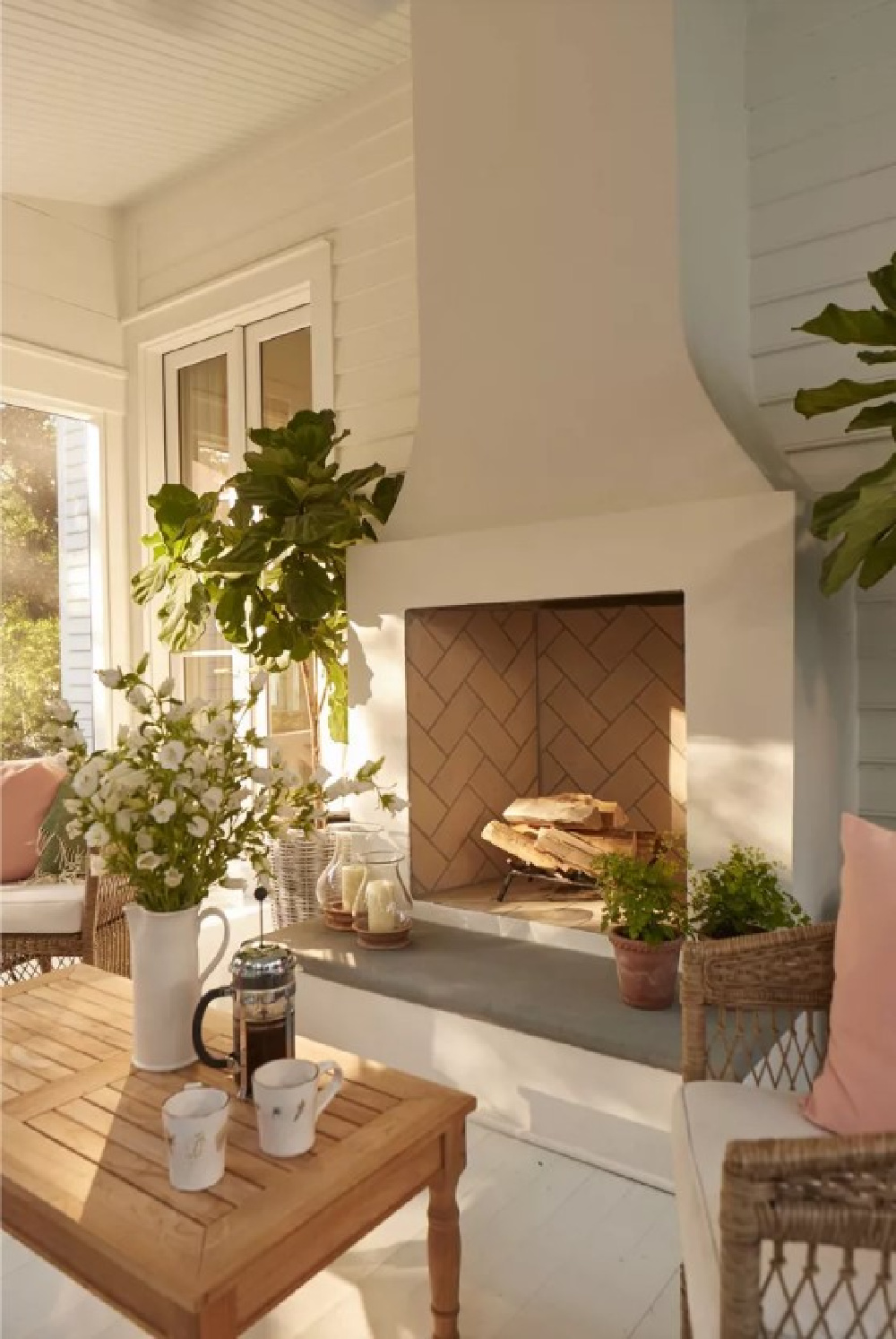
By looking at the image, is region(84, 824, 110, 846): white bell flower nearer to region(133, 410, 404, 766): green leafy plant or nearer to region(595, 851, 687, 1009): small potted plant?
region(595, 851, 687, 1009): small potted plant

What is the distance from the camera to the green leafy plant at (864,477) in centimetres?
190

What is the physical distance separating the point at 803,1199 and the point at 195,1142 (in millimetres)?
781

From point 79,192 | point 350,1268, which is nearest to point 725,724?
point 350,1268

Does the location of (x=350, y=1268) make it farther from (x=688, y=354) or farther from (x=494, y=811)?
(x=688, y=354)

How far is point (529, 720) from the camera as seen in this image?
11.0ft

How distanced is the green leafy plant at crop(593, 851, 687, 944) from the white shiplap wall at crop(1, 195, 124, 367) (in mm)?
3418

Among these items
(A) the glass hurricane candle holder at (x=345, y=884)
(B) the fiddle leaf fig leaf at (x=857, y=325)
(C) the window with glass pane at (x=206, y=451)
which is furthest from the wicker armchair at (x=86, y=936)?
(B) the fiddle leaf fig leaf at (x=857, y=325)

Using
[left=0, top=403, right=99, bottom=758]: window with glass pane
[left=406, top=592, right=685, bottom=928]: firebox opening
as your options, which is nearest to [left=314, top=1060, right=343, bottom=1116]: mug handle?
[left=406, top=592, right=685, bottom=928]: firebox opening

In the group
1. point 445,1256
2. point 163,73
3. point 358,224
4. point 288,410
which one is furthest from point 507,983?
point 163,73

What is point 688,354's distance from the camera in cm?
241

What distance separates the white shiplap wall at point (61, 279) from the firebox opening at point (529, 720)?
2421 mm

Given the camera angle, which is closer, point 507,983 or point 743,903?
point 743,903

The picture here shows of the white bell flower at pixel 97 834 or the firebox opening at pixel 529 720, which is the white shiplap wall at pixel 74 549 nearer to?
the firebox opening at pixel 529 720

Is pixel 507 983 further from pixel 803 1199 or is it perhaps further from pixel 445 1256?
pixel 803 1199
